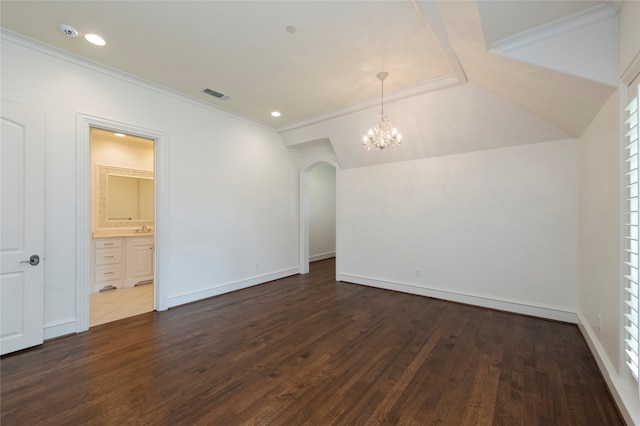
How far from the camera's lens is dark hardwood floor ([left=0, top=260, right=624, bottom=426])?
1.82m

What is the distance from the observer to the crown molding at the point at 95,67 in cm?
267

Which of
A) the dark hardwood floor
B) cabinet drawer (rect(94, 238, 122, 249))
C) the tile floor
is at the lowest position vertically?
the tile floor

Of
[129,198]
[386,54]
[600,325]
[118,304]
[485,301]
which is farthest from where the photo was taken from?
[129,198]

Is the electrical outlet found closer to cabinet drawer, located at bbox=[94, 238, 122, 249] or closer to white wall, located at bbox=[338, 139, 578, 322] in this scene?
white wall, located at bbox=[338, 139, 578, 322]

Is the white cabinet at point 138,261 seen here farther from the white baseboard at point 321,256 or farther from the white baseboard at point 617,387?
the white baseboard at point 617,387

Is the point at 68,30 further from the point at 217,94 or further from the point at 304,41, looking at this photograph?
the point at 304,41

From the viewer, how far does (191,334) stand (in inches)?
120

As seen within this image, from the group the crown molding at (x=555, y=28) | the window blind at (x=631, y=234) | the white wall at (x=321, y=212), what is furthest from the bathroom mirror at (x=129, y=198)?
the window blind at (x=631, y=234)

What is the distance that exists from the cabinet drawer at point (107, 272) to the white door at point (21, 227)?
85.2 inches

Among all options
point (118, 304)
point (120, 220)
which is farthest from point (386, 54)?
point (120, 220)

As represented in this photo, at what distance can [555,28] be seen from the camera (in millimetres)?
2037

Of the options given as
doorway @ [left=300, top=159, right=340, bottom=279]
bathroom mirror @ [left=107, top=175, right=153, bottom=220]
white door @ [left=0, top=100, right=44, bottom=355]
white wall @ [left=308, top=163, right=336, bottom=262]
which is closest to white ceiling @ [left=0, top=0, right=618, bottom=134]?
white door @ [left=0, top=100, right=44, bottom=355]

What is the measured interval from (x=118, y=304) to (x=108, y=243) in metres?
1.38

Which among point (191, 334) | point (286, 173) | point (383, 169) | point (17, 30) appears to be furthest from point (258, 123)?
point (191, 334)
